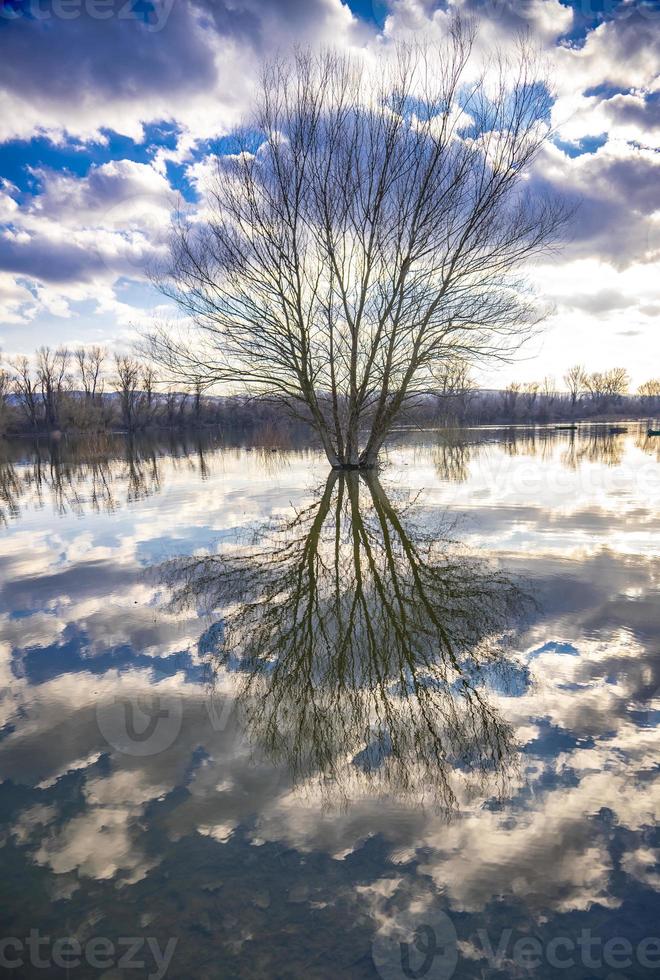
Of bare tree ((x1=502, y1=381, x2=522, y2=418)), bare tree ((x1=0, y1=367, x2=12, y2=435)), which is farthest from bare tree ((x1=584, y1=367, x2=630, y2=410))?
bare tree ((x1=0, y1=367, x2=12, y2=435))

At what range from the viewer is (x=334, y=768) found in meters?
2.53

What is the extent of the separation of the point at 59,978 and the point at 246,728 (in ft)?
4.34

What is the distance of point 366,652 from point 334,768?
4.02 feet

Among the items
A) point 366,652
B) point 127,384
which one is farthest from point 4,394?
point 366,652

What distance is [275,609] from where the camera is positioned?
15.2 ft

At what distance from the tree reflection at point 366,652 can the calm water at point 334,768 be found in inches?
0.8

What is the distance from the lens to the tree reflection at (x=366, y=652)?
2.61 meters

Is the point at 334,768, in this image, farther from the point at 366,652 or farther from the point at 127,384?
the point at 127,384

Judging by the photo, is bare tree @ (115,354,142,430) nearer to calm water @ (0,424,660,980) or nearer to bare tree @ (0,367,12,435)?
bare tree @ (0,367,12,435)

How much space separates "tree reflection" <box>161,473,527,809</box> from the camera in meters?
2.61

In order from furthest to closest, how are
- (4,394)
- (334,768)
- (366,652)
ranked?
(4,394), (366,652), (334,768)

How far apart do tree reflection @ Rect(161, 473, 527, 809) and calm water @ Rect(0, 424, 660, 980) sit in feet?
0.06

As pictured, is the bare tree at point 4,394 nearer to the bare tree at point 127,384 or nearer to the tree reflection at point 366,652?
the bare tree at point 127,384

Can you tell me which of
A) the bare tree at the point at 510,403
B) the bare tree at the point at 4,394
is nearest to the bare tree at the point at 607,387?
the bare tree at the point at 510,403
